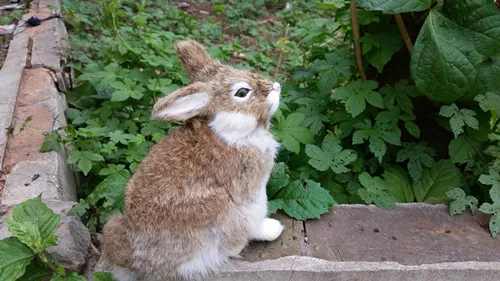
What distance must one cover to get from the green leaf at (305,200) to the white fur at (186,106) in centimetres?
83

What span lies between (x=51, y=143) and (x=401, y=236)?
2.04 meters

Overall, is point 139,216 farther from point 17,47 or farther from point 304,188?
point 17,47

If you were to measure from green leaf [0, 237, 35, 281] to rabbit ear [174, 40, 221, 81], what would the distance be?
1075 mm

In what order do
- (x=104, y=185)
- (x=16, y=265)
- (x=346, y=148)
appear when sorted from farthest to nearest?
(x=346, y=148), (x=104, y=185), (x=16, y=265)

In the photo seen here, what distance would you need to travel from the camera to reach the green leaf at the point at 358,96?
3.08 m

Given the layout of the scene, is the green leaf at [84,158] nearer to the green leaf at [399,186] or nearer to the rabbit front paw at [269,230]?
the rabbit front paw at [269,230]

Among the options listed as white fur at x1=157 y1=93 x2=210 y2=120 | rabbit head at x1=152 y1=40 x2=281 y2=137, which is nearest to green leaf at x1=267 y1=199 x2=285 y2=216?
rabbit head at x1=152 y1=40 x2=281 y2=137

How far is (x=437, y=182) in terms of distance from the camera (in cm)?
307

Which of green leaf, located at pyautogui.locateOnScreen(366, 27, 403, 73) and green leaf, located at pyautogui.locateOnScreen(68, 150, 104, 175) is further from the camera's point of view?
green leaf, located at pyautogui.locateOnScreen(366, 27, 403, 73)

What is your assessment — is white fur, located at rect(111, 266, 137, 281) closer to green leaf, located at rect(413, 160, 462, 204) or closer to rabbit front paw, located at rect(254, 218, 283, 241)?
rabbit front paw, located at rect(254, 218, 283, 241)

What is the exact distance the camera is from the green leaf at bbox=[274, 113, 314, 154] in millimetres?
3049

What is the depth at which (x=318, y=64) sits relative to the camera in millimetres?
3426

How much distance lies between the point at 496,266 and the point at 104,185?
202 centimetres

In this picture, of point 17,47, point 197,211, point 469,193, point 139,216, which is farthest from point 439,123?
point 17,47
